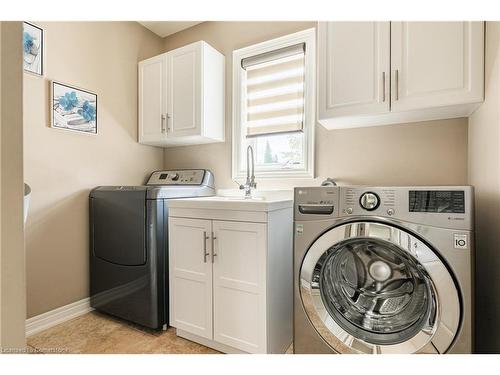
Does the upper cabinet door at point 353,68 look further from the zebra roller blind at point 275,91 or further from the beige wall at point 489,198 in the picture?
the zebra roller blind at point 275,91

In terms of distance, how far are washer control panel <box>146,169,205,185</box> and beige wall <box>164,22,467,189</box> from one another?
160mm

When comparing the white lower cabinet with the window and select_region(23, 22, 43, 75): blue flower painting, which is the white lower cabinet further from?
select_region(23, 22, 43, 75): blue flower painting

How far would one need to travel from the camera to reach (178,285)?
173cm

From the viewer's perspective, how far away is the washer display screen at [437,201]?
1.04 metres

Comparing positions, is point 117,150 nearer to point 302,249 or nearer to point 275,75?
point 275,75

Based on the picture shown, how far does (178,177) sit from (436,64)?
216 centimetres

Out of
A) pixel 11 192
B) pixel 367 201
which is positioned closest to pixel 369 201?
pixel 367 201

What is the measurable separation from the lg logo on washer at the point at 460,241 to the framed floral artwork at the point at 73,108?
2606 millimetres

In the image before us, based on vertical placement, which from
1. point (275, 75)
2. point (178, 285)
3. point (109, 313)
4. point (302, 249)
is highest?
point (275, 75)

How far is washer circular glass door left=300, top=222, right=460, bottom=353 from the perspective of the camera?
1060 mm

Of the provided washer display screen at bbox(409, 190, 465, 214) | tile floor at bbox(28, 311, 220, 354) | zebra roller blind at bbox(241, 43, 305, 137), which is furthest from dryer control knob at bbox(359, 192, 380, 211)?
tile floor at bbox(28, 311, 220, 354)

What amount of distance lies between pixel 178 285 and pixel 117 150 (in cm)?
147
